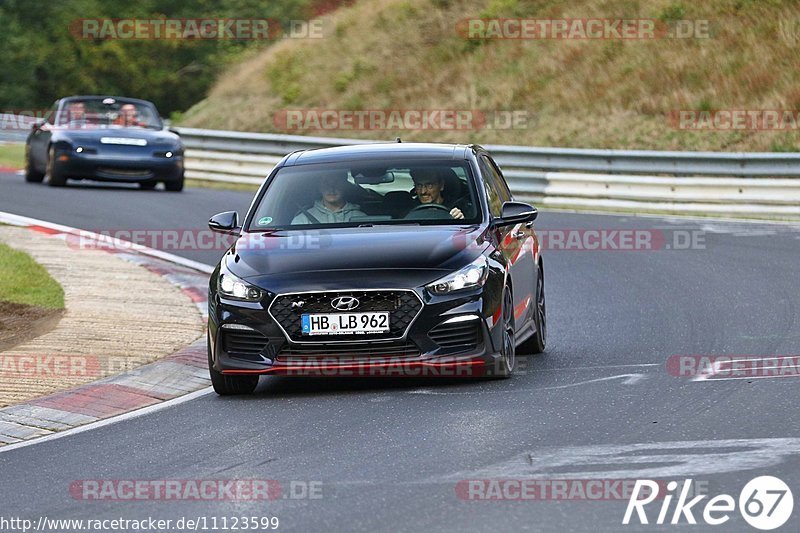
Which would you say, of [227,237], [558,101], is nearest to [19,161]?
[558,101]

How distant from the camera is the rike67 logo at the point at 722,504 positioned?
6.19m

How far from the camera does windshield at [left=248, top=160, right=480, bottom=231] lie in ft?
35.1

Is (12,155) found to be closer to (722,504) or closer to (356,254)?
(356,254)

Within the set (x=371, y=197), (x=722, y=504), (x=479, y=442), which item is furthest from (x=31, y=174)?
(x=722, y=504)

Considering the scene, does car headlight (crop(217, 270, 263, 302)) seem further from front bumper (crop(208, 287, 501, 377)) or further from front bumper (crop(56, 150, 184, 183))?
front bumper (crop(56, 150, 184, 183))

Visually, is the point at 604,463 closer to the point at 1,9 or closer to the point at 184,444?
the point at 184,444

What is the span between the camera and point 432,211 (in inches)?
422

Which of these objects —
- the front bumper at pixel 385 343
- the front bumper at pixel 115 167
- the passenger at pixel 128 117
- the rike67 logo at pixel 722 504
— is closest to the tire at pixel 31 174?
the front bumper at pixel 115 167

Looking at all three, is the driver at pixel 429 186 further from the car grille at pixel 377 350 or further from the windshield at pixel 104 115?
the windshield at pixel 104 115

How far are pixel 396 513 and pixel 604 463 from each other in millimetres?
1272

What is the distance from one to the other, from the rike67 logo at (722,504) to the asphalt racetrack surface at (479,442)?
4 cm

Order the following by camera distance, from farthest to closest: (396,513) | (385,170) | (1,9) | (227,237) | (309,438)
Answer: (1,9)
(227,237)
(385,170)
(309,438)
(396,513)

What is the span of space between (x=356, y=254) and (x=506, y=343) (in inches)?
43.3

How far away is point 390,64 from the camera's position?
1528 inches
